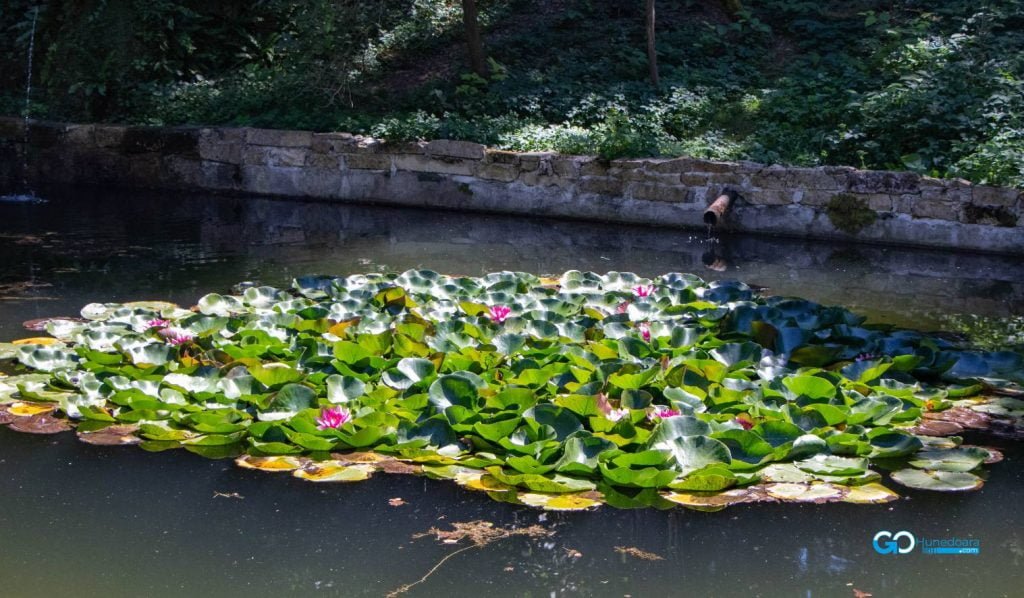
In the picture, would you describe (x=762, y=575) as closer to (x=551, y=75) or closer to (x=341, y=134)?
(x=341, y=134)

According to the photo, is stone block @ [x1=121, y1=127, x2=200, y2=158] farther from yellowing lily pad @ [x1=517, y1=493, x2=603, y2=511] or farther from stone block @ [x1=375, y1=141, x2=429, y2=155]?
yellowing lily pad @ [x1=517, y1=493, x2=603, y2=511]

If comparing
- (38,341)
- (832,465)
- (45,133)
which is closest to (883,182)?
(832,465)

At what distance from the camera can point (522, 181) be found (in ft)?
30.2

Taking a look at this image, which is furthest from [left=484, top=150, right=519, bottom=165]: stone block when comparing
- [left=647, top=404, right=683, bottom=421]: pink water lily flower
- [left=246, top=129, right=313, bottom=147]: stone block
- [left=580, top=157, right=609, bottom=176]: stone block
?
[left=647, top=404, right=683, bottom=421]: pink water lily flower

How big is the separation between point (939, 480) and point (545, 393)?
1.42 m

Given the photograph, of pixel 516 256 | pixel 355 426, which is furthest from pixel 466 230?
pixel 355 426

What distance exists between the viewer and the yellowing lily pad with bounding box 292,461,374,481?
137 inches

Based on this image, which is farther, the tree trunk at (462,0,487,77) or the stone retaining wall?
the tree trunk at (462,0,487,77)

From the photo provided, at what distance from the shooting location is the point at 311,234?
27.3ft

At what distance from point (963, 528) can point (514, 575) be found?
1.39 m

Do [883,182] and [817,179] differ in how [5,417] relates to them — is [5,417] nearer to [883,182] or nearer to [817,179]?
[817,179]

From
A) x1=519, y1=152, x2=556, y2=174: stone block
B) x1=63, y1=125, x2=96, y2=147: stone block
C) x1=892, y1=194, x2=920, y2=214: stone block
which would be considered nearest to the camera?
x1=892, y1=194, x2=920, y2=214: stone block

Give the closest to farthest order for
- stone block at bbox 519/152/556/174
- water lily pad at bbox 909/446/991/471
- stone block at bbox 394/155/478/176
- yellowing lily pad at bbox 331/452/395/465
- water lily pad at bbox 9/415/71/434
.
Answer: water lily pad at bbox 909/446/991/471 < yellowing lily pad at bbox 331/452/395/465 < water lily pad at bbox 9/415/71/434 < stone block at bbox 519/152/556/174 < stone block at bbox 394/155/478/176

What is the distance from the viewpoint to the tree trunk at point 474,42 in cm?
1074
